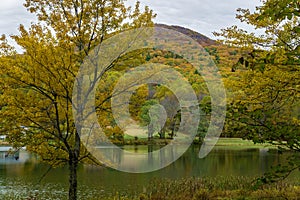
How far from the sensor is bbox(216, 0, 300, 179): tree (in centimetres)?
278

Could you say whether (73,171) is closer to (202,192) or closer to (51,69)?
(51,69)

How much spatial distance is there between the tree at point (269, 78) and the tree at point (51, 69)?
215 cm

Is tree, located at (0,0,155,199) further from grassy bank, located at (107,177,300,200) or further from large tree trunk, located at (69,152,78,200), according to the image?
grassy bank, located at (107,177,300,200)

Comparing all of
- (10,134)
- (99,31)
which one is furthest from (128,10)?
(10,134)

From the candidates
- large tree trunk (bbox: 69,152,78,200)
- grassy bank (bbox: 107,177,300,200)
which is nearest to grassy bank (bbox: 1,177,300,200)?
grassy bank (bbox: 107,177,300,200)

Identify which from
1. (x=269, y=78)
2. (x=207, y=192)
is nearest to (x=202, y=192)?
(x=207, y=192)

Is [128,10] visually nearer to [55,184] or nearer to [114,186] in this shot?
[114,186]

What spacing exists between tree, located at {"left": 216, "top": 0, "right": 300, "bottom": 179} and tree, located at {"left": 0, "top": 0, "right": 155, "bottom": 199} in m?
2.15

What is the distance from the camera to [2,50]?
245 inches

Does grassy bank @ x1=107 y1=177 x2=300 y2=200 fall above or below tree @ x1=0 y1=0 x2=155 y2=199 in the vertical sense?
below

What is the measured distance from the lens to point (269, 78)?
5.68m

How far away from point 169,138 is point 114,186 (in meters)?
25.4

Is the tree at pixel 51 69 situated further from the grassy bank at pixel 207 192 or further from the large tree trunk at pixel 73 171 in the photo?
the grassy bank at pixel 207 192

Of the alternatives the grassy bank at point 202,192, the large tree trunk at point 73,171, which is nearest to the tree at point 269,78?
the grassy bank at point 202,192
